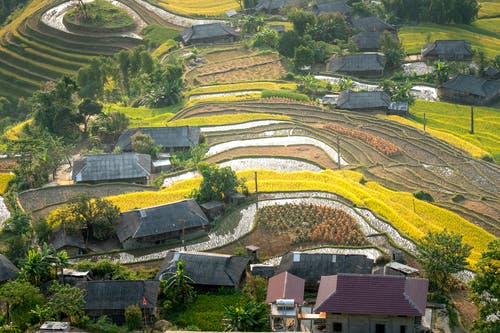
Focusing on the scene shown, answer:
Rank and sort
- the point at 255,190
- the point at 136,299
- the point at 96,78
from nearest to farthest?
the point at 136,299 → the point at 255,190 → the point at 96,78

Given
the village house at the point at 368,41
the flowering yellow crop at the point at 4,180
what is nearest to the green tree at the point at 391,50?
the village house at the point at 368,41

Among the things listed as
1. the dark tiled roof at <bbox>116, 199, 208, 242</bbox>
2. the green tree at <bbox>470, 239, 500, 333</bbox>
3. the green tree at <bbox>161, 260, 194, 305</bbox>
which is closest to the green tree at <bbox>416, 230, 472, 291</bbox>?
the green tree at <bbox>470, 239, 500, 333</bbox>

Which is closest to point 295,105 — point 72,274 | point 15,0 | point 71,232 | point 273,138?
point 273,138

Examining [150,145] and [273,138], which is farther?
[273,138]

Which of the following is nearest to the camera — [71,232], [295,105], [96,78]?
[71,232]

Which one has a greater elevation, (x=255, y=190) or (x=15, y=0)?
(x=15, y=0)

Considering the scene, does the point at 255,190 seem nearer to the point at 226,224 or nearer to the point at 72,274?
the point at 226,224
